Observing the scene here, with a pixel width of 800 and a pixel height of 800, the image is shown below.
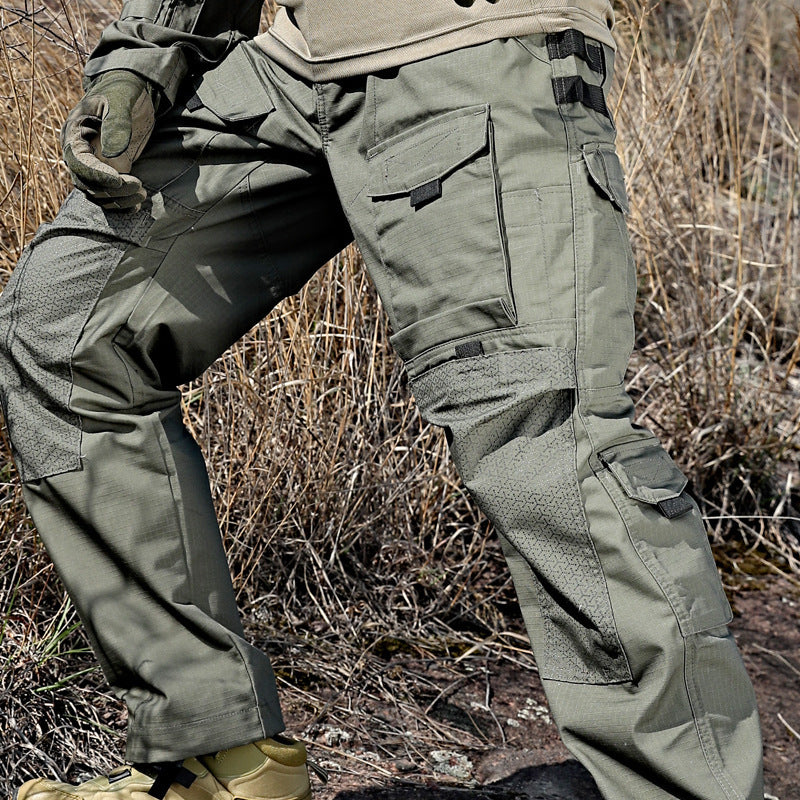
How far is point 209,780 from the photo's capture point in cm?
163

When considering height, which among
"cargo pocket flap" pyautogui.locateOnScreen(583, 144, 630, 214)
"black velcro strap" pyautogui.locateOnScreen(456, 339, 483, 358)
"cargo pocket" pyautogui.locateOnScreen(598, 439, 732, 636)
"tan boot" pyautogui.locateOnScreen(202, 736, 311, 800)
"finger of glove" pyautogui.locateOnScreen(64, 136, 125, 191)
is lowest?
"tan boot" pyautogui.locateOnScreen(202, 736, 311, 800)

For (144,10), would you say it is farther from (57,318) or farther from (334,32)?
(57,318)

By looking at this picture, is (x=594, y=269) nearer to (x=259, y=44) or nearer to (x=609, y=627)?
(x=609, y=627)

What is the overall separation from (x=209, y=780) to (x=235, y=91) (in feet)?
3.44

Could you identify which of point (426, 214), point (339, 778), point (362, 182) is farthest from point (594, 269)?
point (339, 778)

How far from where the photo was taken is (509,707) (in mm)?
2510

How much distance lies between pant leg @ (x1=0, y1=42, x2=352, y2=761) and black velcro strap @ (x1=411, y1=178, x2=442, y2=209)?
0.77ft

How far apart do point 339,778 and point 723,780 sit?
107 cm

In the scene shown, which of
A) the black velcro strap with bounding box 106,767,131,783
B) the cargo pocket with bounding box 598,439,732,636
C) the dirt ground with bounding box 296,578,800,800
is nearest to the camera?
the cargo pocket with bounding box 598,439,732,636

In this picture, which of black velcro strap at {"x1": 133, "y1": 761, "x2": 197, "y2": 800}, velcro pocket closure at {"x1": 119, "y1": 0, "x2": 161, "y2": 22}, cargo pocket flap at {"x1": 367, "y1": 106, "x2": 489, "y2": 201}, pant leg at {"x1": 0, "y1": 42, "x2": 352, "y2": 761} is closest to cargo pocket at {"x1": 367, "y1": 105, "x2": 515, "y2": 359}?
cargo pocket flap at {"x1": 367, "y1": 106, "x2": 489, "y2": 201}

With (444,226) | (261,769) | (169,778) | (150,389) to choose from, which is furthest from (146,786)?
(444,226)

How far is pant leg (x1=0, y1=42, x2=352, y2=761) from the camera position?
61.2 inches

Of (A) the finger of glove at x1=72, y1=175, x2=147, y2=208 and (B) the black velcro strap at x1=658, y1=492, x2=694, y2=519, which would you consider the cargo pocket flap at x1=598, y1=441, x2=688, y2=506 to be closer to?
(B) the black velcro strap at x1=658, y1=492, x2=694, y2=519

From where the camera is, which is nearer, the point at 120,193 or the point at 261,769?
the point at 120,193
